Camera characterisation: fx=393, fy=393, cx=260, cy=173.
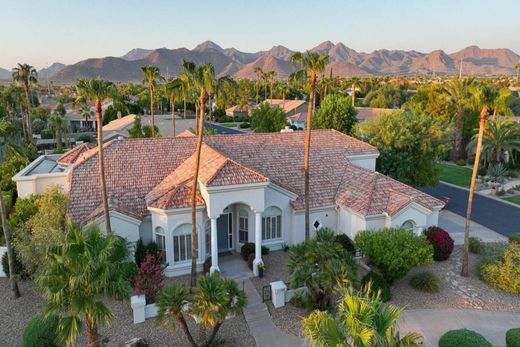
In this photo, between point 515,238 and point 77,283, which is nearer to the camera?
point 77,283

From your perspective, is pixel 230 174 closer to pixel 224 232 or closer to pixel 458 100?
pixel 224 232

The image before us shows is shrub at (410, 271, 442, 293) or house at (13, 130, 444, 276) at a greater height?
house at (13, 130, 444, 276)

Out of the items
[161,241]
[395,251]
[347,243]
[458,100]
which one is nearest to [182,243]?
[161,241]

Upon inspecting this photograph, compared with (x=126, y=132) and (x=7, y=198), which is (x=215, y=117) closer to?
(x=126, y=132)

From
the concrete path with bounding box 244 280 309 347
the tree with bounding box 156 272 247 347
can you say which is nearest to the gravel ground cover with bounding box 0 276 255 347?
the concrete path with bounding box 244 280 309 347

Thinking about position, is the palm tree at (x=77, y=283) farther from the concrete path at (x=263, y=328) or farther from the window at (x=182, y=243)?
the window at (x=182, y=243)

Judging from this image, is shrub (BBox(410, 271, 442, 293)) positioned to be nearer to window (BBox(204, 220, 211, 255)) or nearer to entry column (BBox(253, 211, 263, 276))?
entry column (BBox(253, 211, 263, 276))

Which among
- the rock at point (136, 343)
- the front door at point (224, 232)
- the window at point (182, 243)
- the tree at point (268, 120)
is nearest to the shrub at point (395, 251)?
the front door at point (224, 232)
